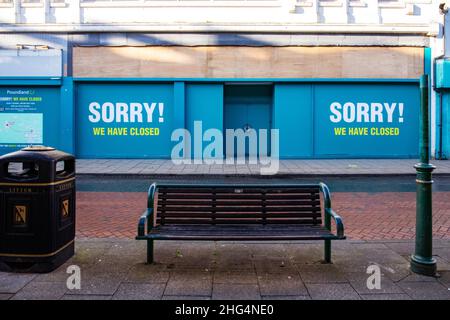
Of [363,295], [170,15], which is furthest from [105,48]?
[363,295]

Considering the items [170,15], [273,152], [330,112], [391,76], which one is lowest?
[273,152]

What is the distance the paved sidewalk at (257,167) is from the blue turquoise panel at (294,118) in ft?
2.97

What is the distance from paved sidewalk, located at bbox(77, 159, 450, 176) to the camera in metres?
13.2

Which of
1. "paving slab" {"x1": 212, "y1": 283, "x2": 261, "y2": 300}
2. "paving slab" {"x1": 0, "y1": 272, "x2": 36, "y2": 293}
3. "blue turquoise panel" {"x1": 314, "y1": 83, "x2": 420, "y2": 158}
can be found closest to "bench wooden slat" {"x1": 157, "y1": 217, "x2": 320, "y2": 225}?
"paving slab" {"x1": 212, "y1": 283, "x2": 261, "y2": 300}

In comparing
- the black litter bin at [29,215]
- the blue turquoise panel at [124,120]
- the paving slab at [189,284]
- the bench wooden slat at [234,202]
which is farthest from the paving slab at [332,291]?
the blue turquoise panel at [124,120]

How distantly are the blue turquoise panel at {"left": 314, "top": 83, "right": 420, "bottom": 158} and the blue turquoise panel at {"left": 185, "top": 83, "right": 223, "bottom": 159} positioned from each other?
4.22m

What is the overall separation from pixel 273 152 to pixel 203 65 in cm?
485

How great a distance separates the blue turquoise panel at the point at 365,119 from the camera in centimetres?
1722

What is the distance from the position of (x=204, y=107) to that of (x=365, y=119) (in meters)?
7.08

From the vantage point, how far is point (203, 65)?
1686 centimetres

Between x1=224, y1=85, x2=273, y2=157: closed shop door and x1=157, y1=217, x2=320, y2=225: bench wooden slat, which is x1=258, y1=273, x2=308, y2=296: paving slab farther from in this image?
x1=224, y1=85, x2=273, y2=157: closed shop door

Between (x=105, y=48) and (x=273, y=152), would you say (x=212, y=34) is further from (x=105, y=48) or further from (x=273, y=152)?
(x=273, y=152)

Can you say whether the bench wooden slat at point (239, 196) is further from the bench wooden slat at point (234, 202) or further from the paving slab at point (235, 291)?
the paving slab at point (235, 291)
